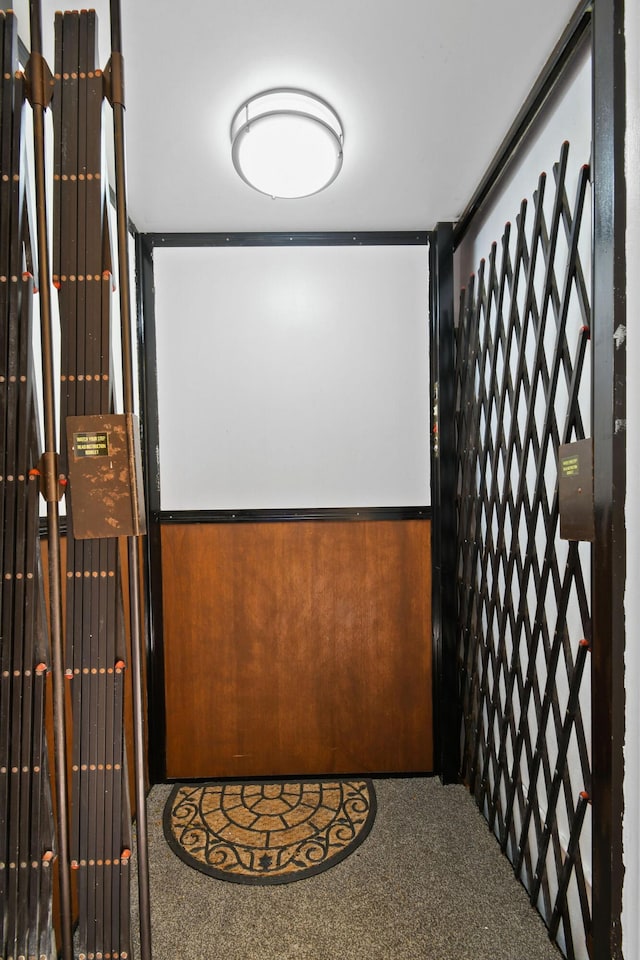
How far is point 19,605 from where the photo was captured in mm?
1128

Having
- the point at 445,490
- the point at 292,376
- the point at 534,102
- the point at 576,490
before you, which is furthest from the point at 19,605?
the point at 534,102

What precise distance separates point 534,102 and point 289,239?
3.63ft

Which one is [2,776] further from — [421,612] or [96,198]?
[421,612]

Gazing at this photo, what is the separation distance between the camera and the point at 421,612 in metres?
2.41

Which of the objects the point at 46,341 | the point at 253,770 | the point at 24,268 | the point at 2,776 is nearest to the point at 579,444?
the point at 46,341

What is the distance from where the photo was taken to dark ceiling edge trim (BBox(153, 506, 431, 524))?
2.40 metres

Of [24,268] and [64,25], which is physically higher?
[64,25]

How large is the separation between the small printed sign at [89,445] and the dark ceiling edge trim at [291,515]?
4.20 feet

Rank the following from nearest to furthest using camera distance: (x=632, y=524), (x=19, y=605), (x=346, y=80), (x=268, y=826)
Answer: (x=632, y=524) < (x=19, y=605) < (x=346, y=80) < (x=268, y=826)

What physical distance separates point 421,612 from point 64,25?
2204 mm

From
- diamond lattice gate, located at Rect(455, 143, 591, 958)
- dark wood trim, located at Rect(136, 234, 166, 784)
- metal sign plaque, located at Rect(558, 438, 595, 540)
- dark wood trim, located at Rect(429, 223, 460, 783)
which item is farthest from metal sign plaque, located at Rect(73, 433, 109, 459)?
dark wood trim, located at Rect(429, 223, 460, 783)

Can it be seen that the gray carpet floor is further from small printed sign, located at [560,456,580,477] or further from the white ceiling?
the white ceiling

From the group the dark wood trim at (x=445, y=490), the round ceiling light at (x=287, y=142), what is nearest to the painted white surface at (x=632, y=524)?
the round ceiling light at (x=287, y=142)

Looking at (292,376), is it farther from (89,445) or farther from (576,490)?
(576,490)
